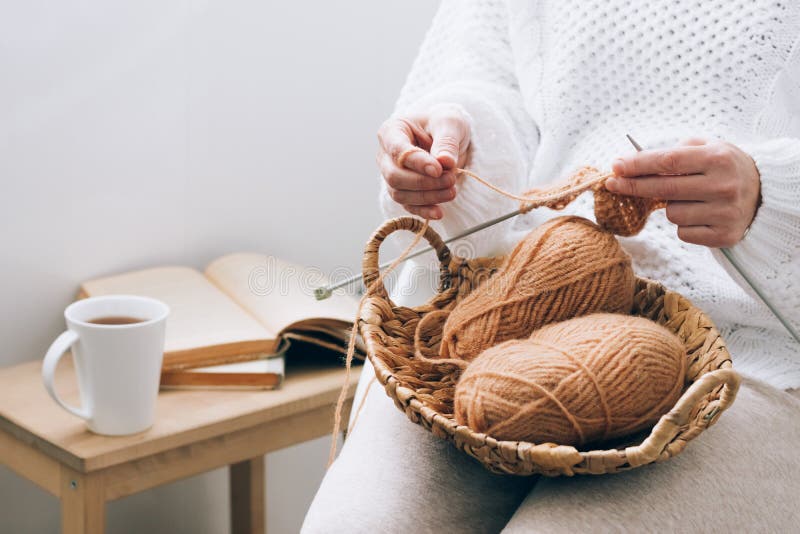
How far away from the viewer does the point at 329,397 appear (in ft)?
3.51

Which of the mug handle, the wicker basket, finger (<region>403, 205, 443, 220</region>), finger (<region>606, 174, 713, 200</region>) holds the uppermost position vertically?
finger (<region>606, 174, 713, 200</region>)

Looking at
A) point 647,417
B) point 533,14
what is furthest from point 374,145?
point 647,417

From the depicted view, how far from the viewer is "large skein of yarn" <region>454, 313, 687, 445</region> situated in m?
0.57

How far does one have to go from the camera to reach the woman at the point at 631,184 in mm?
604

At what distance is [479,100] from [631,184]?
Answer: 0.72ft

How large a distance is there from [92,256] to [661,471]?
33.8 inches

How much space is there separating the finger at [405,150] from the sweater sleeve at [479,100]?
0.19 ft

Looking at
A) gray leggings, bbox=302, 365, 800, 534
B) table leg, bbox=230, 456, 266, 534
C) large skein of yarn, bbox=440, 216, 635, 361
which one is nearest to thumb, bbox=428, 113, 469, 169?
large skein of yarn, bbox=440, 216, 635, 361

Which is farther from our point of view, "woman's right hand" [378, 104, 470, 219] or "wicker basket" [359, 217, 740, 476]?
"woman's right hand" [378, 104, 470, 219]

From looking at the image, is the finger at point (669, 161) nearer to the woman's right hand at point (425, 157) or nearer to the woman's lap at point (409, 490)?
the woman's right hand at point (425, 157)

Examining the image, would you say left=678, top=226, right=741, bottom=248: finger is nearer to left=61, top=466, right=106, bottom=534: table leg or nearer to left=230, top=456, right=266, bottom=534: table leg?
left=61, top=466, right=106, bottom=534: table leg

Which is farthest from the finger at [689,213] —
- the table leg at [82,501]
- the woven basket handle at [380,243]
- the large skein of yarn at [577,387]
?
the table leg at [82,501]

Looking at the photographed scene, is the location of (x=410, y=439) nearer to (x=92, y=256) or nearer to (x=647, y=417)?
(x=647, y=417)

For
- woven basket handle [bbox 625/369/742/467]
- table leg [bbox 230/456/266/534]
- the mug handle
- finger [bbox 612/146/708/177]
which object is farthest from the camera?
table leg [bbox 230/456/266/534]
